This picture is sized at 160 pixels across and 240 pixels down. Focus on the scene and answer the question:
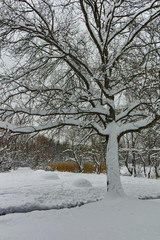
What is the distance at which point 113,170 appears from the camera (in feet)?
21.4

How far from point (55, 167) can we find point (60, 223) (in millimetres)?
19509

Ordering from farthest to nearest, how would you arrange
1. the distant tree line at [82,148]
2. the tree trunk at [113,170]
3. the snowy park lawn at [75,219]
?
1. the distant tree line at [82,148]
2. the tree trunk at [113,170]
3. the snowy park lawn at [75,219]

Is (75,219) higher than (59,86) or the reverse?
the reverse

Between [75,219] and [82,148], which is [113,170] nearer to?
[75,219]

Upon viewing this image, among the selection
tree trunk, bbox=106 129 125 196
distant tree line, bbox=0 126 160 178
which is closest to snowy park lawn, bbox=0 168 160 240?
tree trunk, bbox=106 129 125 196

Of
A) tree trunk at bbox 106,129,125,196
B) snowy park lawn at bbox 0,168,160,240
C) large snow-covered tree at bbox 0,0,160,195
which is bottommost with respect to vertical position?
snowy park lawn at bbox 0,168,160,240

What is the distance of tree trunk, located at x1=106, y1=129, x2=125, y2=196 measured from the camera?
21.0ft

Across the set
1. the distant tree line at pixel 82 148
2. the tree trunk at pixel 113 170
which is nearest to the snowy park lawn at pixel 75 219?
the tree trunk at pixel 113 170

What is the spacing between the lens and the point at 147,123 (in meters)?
6.09

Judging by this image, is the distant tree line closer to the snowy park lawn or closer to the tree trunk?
the tree trunk

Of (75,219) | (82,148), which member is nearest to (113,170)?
(75,219)

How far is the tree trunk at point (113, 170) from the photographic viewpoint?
251 inches

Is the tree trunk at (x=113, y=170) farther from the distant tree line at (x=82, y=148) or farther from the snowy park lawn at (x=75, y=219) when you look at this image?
the distant tree line at (x=82, y=148)

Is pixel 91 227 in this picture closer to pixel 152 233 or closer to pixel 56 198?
pixel 152 233
